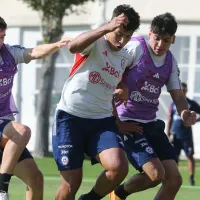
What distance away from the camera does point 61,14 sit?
2444cm

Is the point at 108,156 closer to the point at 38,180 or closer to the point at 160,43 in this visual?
the point at 38,180

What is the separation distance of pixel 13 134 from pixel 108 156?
99 cm

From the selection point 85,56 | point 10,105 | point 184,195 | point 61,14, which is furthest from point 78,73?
point 61,14

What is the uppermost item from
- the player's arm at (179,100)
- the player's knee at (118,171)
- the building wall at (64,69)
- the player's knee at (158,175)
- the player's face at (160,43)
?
the player's face at (160,43)

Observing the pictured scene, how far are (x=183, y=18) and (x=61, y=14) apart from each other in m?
4.39

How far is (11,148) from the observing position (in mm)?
9273

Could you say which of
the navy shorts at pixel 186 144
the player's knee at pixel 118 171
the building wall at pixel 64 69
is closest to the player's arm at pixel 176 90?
the player's knee at pixel 118 171

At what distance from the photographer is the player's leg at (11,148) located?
30.4ft

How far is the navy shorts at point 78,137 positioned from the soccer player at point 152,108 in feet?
2.10

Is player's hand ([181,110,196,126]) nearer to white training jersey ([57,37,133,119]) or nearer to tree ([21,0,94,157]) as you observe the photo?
white training jersey ([57,37,133,119])

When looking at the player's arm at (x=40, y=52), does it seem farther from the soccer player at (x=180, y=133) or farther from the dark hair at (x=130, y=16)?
the soccer player at (x=180, y=133)

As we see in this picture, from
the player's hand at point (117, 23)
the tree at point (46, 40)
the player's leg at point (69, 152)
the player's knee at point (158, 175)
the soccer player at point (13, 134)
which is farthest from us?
the tree at point (46, 40)

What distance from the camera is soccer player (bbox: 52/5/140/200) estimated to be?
9.27 meters

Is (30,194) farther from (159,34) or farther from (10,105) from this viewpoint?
(159,34)
